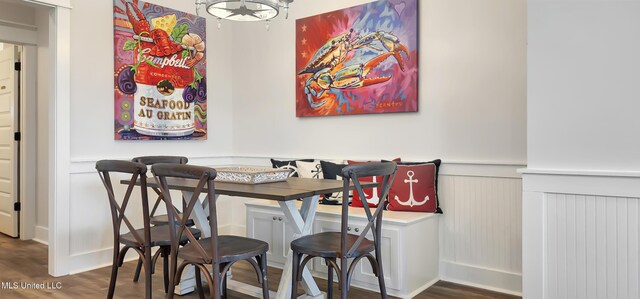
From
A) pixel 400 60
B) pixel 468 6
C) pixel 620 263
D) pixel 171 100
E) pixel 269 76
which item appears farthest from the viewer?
Result: pixel 269 76

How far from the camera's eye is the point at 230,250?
2.23 metres

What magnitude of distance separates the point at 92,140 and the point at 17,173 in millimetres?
1698

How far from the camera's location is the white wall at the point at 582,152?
6.84ft

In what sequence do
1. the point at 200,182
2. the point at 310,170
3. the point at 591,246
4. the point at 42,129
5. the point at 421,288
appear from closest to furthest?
the point at 200,182 → the point at 591,246 → the point at 421,288 → the point at 310,170 → the point at 42,129

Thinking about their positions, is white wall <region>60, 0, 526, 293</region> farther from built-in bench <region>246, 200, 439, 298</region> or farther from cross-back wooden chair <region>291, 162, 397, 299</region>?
cross-back wooden chair <region>291, 162, 397, 299</region>

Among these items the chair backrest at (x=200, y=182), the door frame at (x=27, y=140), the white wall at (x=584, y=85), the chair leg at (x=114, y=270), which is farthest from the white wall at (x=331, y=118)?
the chair backrest at (x=200, y=182)

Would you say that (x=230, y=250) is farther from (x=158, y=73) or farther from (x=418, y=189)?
(x=158, y=73)

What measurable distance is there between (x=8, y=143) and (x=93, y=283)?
247 cm

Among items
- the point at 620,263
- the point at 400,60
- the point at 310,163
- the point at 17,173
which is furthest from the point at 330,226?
the point at 17,173

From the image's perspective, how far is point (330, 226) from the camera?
3248 millimetres

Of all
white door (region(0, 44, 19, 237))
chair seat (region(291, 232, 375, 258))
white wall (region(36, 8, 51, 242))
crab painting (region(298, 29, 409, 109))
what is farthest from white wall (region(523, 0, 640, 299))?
white door (region(0, 44, 19, 237))

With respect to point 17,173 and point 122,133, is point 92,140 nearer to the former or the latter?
point 122,133

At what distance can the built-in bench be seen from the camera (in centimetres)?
289

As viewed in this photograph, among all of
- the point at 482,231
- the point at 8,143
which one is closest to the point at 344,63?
the point at 482,231
